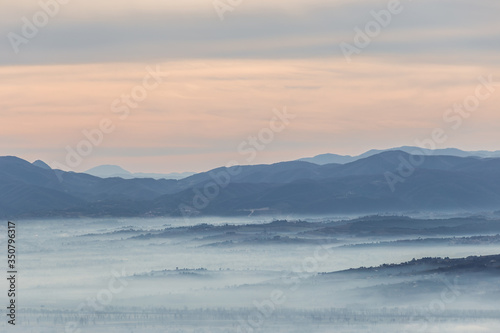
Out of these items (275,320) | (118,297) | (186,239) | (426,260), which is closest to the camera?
(275,320)

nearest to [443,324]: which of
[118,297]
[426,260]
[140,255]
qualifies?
[118,297]

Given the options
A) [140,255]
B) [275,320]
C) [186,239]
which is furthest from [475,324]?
[186,239]

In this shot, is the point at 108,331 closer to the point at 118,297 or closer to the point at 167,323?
the point at 167,323

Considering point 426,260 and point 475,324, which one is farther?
point 426,260

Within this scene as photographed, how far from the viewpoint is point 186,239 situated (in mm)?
150750

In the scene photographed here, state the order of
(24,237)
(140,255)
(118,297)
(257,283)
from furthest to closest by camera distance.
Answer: (24,237) → (140,255) → (257,283) → (118,297)

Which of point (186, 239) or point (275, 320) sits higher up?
point (186, 239)

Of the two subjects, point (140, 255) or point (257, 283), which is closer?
point (257, 283)

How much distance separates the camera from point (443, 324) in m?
56.3

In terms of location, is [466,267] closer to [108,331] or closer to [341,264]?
[341,264]

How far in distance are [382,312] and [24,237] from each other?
11074 cm

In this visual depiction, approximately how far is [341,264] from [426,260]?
11.2m

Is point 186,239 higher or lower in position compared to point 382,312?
higher

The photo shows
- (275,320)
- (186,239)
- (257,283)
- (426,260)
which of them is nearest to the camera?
(275,320)
